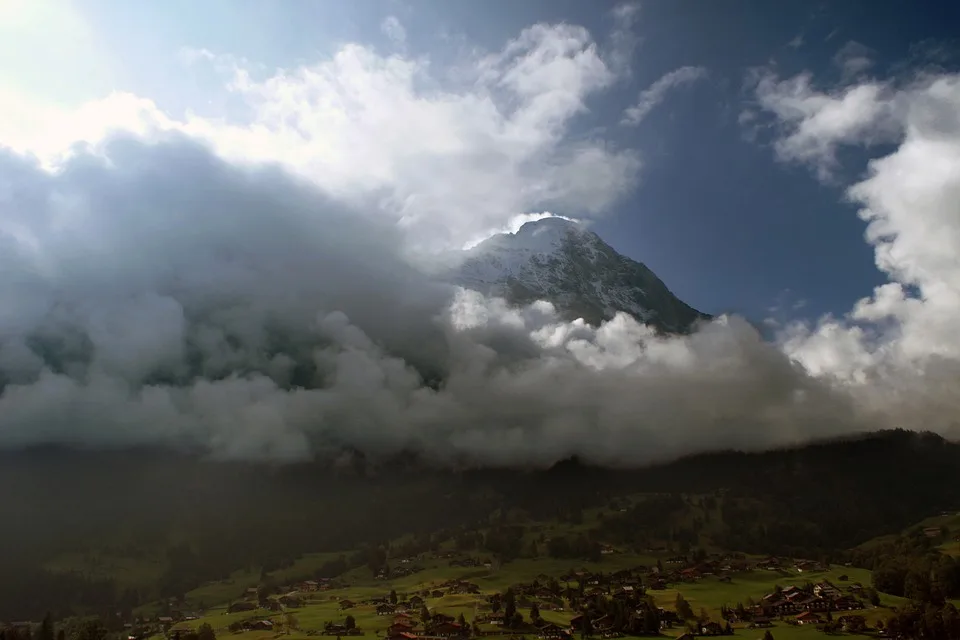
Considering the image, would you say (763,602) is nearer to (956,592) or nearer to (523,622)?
(956,592)

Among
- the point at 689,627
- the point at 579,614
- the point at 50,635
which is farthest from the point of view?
the point at 579,614

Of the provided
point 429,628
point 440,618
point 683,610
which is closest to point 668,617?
point 683,610

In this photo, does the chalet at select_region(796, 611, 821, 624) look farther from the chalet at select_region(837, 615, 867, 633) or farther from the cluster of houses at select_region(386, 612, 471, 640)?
the cluster of houses at select_region(386, 612, 471, 640)

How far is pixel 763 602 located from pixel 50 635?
184 metres

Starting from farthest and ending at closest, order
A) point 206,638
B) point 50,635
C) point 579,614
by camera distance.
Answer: point 579,614 → point 206,638 → point 50,635

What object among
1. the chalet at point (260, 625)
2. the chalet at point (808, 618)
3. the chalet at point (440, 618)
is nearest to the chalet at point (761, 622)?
the chalet at point (808, 618)

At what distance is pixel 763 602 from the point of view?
187375 mm

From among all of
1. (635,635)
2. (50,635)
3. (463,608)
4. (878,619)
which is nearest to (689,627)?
(635,635)

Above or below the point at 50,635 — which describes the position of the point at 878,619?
below

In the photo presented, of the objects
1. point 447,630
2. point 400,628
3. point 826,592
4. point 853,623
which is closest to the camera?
point 853,623

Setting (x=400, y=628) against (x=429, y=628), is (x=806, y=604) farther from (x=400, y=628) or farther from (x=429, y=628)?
(x=400, y=628)

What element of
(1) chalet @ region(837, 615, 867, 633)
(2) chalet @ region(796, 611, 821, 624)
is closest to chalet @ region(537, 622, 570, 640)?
(2) chalet @ region(796, 611, 821, 624)

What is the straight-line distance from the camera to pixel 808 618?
164m

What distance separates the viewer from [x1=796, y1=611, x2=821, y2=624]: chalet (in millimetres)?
161000
